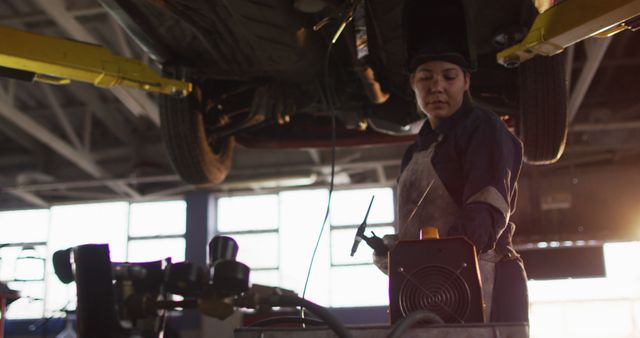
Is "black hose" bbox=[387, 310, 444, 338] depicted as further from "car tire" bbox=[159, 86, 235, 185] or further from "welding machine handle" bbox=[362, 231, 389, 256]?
"car tire" bbox=[159, 86, 235, 185]

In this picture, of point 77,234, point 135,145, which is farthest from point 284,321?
point 77,234

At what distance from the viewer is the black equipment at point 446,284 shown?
1.34 m

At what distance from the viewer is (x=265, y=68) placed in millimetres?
2947

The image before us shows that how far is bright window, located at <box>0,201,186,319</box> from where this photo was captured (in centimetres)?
1248

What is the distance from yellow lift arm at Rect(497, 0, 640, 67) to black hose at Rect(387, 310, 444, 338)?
4.25 feet

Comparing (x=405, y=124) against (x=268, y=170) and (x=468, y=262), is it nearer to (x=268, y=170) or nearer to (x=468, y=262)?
(x=468, y=262)

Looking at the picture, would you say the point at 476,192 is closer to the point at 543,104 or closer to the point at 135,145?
the point at 543,104

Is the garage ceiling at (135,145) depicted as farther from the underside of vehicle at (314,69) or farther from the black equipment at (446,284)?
the black equipment at (446,284)

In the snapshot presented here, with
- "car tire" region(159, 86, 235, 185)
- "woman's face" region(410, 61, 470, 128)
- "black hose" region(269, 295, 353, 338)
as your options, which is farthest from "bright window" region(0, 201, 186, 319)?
"black hose" region(269, 295, 353, 338)

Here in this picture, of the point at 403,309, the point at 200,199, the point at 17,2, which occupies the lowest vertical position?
the point at 403,309

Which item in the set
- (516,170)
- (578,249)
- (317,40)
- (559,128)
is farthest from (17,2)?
(578,249)

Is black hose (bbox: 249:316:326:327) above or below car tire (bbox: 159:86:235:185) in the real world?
below

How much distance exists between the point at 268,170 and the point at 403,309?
392 inches

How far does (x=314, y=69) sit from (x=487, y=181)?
4.71ft
